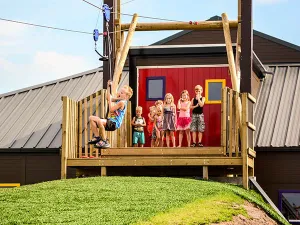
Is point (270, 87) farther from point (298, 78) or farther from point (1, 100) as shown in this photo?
point (1, 100)

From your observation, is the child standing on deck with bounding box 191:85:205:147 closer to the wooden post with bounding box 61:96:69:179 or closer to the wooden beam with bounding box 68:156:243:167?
the wooden beam with bounding box 68:156:243:167

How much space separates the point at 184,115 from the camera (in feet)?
74.2

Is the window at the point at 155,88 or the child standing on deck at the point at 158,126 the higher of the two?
the window at the point at 155,88

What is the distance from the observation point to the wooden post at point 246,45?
74.3 feet

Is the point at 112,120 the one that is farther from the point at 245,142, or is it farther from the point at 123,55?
the point at 123,55

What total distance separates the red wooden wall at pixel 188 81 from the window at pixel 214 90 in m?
0.09

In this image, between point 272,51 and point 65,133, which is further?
point 272,51

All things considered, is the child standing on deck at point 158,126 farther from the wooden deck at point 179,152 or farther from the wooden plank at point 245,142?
the wooden plank at point 245,142

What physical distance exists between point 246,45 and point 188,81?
2.39 m

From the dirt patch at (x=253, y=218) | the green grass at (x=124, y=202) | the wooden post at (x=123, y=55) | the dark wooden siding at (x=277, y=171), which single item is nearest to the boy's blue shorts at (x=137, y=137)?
the wooden post at (x=123, y=55)

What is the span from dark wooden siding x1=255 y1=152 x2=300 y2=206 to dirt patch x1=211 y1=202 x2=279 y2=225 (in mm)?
5819

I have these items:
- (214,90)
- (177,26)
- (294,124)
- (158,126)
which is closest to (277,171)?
(294,124)

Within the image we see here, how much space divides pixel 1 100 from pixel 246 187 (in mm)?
12204

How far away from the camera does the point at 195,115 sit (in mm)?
22219
